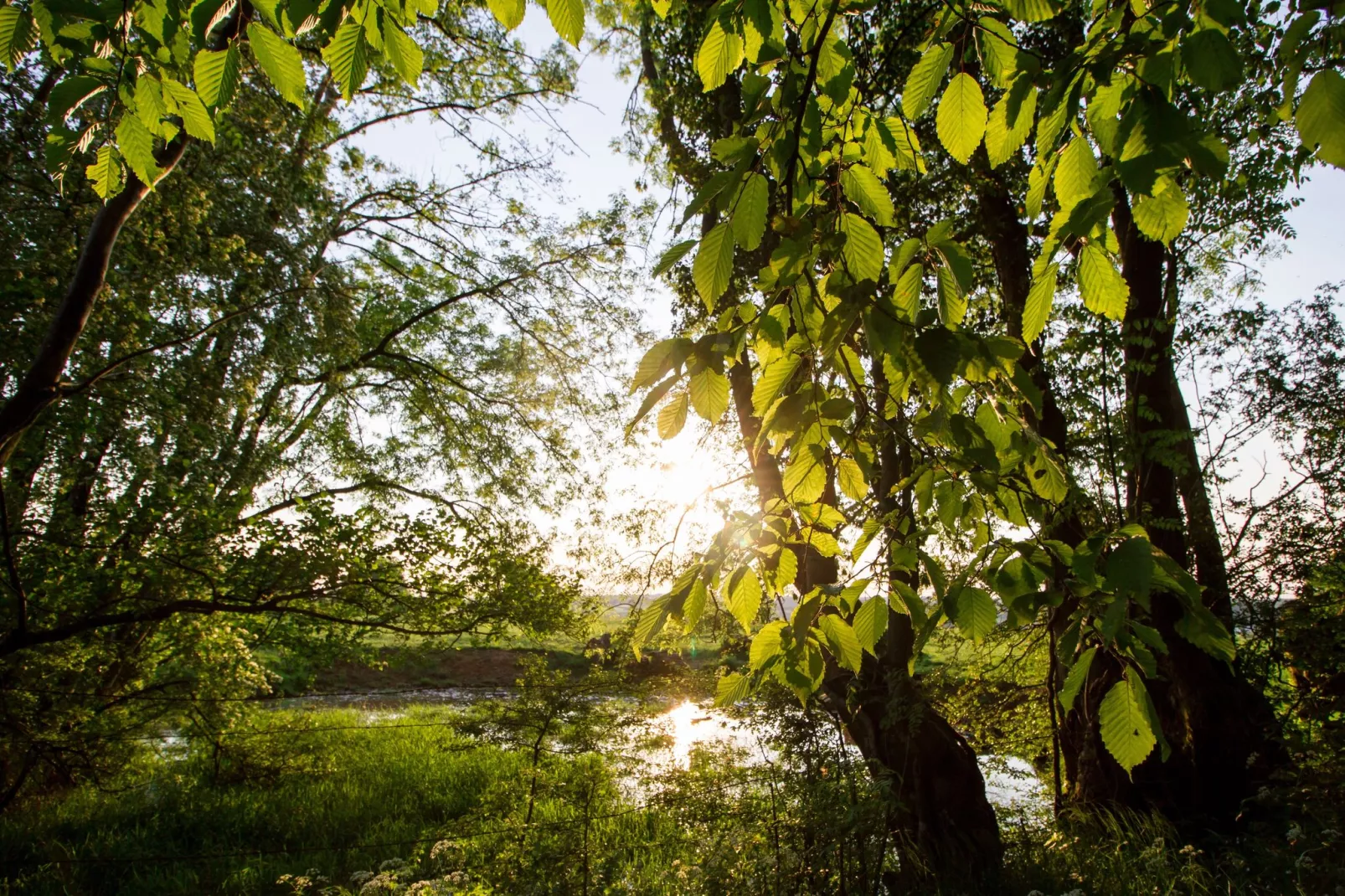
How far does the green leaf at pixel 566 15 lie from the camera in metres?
1.00

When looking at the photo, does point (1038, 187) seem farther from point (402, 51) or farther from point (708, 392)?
point (402, 51)

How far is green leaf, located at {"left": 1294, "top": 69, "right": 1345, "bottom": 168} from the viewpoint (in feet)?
2.38

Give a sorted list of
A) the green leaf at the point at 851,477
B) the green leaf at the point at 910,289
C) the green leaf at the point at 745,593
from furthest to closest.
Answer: the green leaf at the point at 851,477 → the green leaf at the point at 745,593 → the green leaf at the point at 910,289

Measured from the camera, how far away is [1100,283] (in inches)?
43.1

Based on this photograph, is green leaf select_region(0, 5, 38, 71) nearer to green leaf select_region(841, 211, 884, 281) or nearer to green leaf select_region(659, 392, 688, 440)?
green leaf select_region(659, 392, 688, 440)

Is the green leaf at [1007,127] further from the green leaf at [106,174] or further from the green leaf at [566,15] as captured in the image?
the green leaf at [106,174]

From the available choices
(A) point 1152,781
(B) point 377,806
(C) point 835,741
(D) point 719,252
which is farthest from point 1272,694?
(B) point 377,806

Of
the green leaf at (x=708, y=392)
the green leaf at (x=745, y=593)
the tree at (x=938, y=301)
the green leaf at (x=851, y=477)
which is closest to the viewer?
the tree at (x=938, y=301)

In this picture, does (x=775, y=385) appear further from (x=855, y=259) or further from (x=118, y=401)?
(x=118, y=401)

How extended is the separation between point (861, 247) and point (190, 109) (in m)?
1.30

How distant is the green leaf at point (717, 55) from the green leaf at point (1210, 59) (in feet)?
2.24

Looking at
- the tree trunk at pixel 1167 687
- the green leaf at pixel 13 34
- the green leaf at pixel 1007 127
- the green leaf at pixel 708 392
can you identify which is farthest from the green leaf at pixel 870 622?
the tree trunk at pixel 1167 687

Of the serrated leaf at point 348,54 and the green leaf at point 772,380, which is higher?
the serrated leaf at point 348,54

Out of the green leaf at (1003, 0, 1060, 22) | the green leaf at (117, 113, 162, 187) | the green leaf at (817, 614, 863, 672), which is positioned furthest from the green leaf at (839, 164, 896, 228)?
the green leaf at (117, 113, 162, 187)
